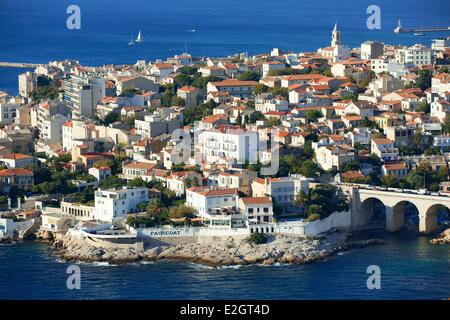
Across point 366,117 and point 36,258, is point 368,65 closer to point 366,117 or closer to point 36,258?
point 366,117

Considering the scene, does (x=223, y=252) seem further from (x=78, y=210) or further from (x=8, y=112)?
(x=8, y=112)

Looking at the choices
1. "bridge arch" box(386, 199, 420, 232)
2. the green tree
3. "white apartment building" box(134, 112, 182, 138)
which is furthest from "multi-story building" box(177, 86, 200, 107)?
"bridge arch" box(386, 199, 420, 232)

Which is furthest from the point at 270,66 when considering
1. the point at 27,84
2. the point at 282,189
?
the point at 282,189

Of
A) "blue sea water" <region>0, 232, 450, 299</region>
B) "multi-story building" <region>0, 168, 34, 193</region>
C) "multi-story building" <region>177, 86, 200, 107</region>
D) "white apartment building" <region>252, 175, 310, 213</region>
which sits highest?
"multi-story building" <region>177, 86, 200, 107</region>

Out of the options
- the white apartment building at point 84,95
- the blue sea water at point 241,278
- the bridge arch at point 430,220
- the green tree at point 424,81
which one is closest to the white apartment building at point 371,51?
the green tree at point 424,81

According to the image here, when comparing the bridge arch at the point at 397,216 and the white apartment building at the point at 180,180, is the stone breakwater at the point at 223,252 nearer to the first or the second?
the bridge arch at the point at 397,216

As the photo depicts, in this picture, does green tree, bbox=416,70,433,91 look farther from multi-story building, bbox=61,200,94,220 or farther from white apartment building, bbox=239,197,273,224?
multi-story building, bbox=61,200,94,220
